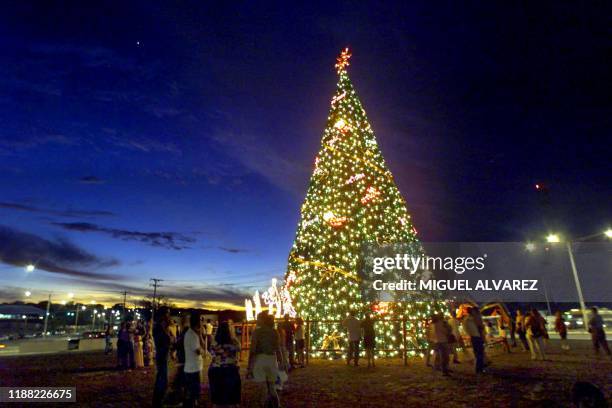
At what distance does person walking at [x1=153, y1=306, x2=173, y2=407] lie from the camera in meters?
7.67

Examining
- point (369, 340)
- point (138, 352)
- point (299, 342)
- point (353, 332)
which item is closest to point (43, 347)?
point (138, 352)

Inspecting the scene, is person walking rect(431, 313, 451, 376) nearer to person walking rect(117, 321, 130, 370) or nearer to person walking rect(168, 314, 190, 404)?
person walking rect(168, 314, 190, 404)

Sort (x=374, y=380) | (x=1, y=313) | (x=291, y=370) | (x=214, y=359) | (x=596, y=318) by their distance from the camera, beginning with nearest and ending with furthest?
(x=214, y=359) < (x=374, y=380) < (x=291, y=370) < (x=596, y=318) < (x=1, y=313)

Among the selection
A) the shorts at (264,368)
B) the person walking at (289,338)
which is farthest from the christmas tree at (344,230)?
the shorts at (264,368)

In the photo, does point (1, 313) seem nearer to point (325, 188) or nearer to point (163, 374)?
point (325, 188)

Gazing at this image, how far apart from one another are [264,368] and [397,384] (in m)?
4.41

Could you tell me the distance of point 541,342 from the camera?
13.4 meters

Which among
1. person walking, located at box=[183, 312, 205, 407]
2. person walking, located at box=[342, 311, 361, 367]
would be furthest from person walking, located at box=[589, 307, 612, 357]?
person walking, located at box=[183, 312, 205, 407]

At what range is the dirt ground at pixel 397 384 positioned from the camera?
776 cm

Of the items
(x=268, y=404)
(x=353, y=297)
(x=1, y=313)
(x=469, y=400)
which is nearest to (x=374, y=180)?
(x=353, y=297)

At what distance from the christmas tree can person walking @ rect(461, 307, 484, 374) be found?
611 cm

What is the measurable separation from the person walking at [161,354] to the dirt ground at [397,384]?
67 centimetres

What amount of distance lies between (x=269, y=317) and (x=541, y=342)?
10570 millimetres

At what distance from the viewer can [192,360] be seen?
6828 mm
